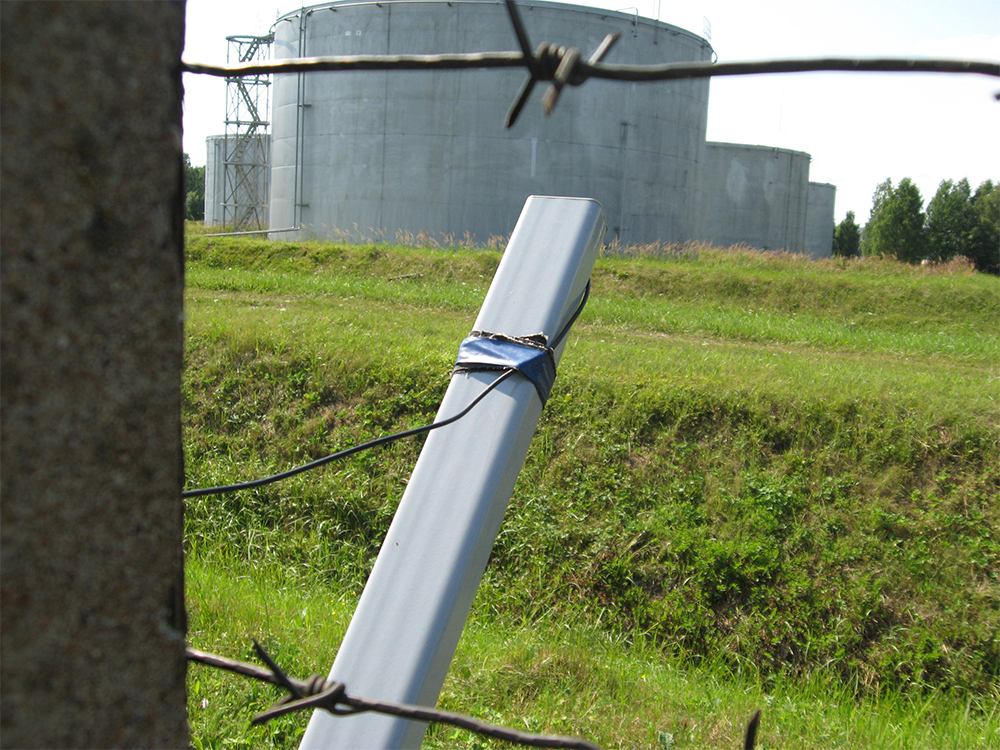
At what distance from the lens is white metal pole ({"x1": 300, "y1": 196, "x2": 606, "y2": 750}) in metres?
1.31

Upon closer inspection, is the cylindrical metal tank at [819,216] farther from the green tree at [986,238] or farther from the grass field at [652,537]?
the grass field at [652,537]

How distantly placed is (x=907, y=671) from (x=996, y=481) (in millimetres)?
1837

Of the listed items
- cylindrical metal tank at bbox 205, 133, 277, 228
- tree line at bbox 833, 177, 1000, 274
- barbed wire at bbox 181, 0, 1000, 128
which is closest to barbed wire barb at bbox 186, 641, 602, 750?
barbed wire at bbox 181, 0, 1000, 128

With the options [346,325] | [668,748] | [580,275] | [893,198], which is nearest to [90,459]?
[580,275]

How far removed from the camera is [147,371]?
0.88 meters

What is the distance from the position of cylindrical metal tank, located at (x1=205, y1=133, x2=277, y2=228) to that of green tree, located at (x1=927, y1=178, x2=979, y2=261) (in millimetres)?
31324

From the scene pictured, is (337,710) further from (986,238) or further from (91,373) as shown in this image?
(986,238)

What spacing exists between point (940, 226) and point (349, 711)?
4591cm

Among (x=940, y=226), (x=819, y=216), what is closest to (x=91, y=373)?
(x=819, y=216)

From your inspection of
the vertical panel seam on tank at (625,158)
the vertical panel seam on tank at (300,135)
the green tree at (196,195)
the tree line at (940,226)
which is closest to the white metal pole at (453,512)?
the vertical panel seam on tank at (625,158)

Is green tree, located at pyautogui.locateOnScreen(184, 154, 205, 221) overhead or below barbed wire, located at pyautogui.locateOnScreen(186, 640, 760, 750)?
overhead

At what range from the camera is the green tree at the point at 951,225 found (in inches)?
1575

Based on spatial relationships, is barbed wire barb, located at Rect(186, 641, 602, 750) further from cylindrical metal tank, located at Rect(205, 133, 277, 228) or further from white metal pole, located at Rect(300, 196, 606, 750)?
cylindrical metal tank, located at Rect(205, 133, 277, 228)

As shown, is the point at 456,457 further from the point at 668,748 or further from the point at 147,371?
the point at 668,748
